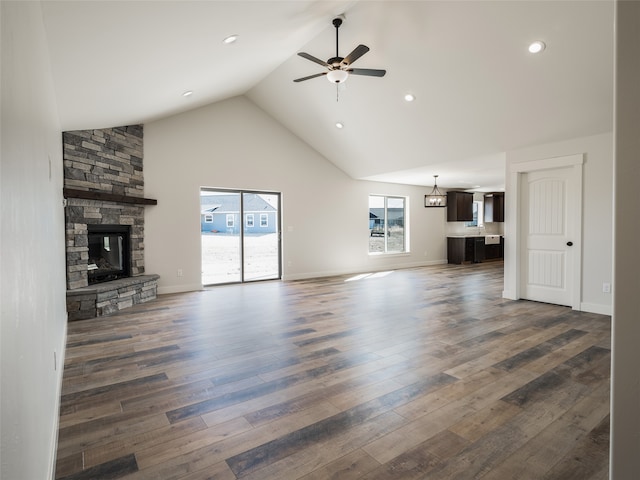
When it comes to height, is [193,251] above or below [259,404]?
above

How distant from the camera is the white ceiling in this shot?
10.2 ft

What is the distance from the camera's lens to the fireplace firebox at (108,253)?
17.0 ft

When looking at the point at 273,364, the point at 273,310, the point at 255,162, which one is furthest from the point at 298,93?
the point at 273,364

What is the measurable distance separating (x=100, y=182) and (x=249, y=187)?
2.73m

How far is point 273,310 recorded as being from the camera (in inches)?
197

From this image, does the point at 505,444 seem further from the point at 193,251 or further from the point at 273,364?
the point at 193,251

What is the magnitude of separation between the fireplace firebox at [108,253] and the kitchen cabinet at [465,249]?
8.81 metres

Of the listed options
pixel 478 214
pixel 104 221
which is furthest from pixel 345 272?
pixel 478 214

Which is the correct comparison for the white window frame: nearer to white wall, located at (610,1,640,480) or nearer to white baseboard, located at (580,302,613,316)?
white baseboard, located at (580,302,613,316)

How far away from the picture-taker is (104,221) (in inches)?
205

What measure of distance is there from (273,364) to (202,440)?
1.09 metres

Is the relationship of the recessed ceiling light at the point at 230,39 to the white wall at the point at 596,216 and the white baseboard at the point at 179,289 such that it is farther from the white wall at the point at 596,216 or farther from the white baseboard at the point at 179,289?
the white wall at the point at 596,216

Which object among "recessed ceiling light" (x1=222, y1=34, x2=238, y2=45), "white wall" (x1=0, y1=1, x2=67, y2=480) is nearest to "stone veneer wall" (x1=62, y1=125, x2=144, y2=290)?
"recessed ceiling light" (x1=222, y1=34, x2=238, y2=45)

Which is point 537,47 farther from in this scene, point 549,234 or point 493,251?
point 493,251
